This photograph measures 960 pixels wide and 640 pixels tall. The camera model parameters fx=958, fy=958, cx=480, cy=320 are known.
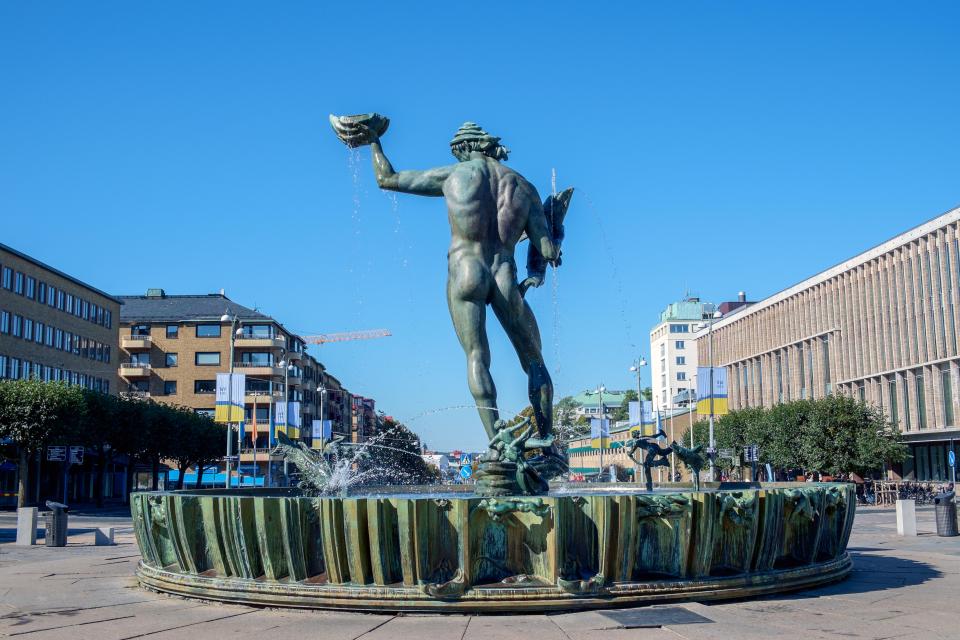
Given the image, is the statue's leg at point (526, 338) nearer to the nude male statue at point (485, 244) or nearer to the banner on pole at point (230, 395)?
the nude male statue at point (485, 244)

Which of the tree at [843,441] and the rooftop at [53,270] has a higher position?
the rooftop at [53,270]

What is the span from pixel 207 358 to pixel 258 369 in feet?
16.2

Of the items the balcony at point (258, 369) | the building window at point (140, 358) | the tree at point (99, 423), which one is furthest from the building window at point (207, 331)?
the tree at point (99, 423)

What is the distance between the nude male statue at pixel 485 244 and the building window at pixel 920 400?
54490 millimetres

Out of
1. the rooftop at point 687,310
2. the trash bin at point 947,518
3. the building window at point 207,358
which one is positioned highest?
the rooftop at point 687,310

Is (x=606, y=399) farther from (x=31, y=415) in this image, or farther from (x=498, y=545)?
(x=498, y=545)

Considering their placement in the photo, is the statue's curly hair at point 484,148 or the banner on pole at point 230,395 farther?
the banner on pole at point 230,395

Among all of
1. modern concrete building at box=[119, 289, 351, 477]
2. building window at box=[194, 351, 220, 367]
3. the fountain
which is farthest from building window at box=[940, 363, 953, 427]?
building window at box=[194, 351, 220, 367]

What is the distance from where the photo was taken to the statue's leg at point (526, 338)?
11023 millimetres

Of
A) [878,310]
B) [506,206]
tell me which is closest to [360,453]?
Answer: [506,206]

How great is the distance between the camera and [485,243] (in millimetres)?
10961

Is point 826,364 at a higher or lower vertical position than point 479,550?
higher

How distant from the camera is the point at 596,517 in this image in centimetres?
794

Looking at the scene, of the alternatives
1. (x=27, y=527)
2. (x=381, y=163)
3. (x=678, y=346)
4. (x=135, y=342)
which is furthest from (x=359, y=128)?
(x=678, y=346)
